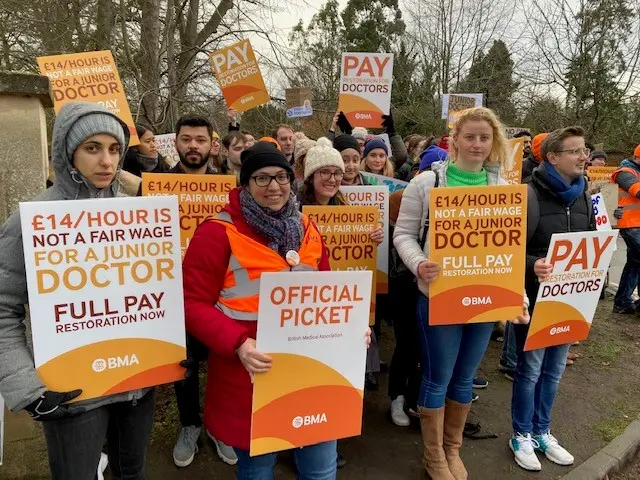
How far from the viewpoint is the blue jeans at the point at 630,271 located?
6.31m

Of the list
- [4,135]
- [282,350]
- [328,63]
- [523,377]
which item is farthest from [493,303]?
[328,63]

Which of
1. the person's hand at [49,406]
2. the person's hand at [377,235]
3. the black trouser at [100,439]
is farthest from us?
the person's hand at [377,235]

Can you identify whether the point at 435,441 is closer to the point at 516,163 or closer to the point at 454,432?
the point at 454,432

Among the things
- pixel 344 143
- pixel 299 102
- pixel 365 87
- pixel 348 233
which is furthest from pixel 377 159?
pixel 299 102

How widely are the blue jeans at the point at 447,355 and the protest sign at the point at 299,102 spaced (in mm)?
6917

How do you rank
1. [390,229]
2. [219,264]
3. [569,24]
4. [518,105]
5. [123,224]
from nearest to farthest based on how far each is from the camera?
[123,224], [219,264], [390,229], [569,24], [518,105]

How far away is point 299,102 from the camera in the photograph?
29.7 feet

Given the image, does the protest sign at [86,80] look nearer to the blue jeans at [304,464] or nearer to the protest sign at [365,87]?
the protest sign at [365,87]

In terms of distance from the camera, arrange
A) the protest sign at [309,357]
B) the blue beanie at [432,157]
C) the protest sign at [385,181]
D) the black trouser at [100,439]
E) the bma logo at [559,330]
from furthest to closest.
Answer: the protest sign at [385,181]
the blue beanie at [432,157]
the bma logo at [559,330]
the protest sign at [309,357]
the black trouser at [100,439]

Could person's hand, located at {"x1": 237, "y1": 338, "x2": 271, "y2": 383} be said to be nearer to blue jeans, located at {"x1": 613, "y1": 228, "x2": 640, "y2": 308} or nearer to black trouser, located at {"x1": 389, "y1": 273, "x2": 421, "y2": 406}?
black trouser, located at {"x1": 389, "y1": 273, "x2": 421, "y2": 406}

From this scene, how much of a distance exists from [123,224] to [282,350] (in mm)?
800

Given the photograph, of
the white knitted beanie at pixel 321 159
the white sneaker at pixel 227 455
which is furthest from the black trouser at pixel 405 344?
the white sneaker at pixel 227 455

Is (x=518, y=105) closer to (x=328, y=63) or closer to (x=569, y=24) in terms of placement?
(x=569, y=24)

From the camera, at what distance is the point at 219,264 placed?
6.43ft
